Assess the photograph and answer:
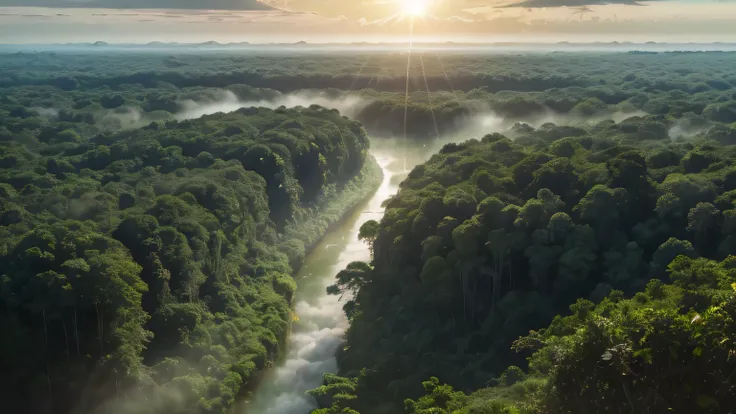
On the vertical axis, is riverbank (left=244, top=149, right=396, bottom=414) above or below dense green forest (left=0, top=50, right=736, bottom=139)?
below

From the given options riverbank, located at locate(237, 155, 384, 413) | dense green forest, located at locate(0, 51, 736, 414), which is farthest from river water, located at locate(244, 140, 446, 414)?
dense green forest, located at locate(0, 51, 736, 414)

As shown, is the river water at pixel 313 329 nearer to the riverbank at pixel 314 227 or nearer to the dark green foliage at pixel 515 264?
the riverbank at pixel 314 227

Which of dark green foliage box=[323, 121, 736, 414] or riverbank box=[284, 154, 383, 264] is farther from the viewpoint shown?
riverbank box=[284, 154, 383, 264]

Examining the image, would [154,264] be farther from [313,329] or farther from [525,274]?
[525,274]

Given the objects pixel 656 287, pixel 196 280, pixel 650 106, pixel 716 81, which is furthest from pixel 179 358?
pixel 716 81

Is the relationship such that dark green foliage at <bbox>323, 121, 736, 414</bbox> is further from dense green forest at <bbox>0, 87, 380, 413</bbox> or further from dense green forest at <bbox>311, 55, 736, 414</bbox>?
dense green forest at <bbox>0, 87, 380, 413</bbox>

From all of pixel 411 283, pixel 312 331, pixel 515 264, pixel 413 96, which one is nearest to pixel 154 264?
pixel 312 331

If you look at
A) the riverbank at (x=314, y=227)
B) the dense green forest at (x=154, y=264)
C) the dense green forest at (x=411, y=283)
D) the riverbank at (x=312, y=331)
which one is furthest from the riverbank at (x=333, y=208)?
the riverbank at (x=312, y=331)
